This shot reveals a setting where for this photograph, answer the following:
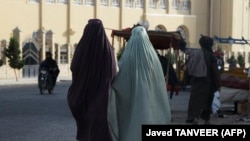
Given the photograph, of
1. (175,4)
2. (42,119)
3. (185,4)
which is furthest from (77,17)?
(42,119)

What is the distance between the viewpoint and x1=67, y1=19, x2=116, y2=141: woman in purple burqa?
18.5 ft

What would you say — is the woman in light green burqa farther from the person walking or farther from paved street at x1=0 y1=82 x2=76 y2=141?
the person walking

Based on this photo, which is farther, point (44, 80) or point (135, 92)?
point (44, 80)

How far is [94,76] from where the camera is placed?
18.5 ft

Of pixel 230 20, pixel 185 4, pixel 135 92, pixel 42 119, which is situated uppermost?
pixel 185 4

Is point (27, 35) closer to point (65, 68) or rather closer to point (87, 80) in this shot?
point (65, 68)

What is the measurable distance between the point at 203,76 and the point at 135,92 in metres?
5.36

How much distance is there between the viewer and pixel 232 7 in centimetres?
5584

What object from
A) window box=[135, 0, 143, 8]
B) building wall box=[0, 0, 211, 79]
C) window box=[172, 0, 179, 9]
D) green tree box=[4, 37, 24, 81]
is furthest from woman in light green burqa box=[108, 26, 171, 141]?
window box=[172, 0, 179, 9]

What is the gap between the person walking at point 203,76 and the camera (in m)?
10.9

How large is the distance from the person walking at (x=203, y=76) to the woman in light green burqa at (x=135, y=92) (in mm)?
5154

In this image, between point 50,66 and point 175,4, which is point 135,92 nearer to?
point 50,66

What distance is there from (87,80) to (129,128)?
0.58 metres

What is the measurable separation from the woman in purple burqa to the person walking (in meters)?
5.35
